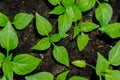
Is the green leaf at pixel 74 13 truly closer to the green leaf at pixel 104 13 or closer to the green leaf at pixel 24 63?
the green leaf at pixel 104 13

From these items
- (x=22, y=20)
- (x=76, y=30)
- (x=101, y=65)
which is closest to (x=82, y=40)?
(x=76, y=30)

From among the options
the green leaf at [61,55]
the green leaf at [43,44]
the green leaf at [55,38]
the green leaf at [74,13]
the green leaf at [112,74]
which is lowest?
the green leaf at [112,74]

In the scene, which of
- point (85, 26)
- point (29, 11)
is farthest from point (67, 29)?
point (29, 11)

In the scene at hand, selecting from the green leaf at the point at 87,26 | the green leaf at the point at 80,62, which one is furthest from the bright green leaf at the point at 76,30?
the green leaf at the point at 80,62

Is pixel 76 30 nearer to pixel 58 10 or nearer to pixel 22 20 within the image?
pixel 58 10

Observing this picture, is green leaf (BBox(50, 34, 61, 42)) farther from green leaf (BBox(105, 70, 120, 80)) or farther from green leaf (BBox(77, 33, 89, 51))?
green leaf (BBox(105, 70, 120, 80))

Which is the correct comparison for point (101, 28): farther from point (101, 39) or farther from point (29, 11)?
point (29, 11)

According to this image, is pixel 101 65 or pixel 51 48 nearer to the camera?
pixel 101 65
